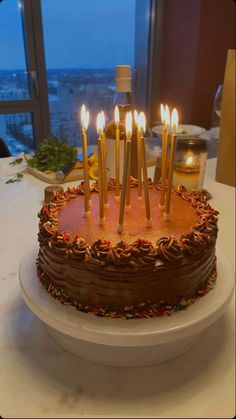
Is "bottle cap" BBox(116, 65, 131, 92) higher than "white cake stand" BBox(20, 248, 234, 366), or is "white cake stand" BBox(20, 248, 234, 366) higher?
"bottle cap" BBox(116, 65, 131, 92)

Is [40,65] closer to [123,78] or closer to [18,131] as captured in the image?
[18,131]

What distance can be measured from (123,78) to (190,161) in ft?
1.28

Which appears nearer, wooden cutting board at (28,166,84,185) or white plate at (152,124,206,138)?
wooden cutting board at (28,166,84,185)

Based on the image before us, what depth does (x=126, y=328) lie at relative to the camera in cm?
49

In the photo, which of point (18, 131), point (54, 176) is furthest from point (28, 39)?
point (54, 176)

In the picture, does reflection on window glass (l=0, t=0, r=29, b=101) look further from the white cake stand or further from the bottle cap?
the white cake stand

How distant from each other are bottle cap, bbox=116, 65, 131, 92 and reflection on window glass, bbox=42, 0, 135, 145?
160 centimetres

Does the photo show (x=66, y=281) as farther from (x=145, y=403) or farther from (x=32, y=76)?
(x=32, y=76)

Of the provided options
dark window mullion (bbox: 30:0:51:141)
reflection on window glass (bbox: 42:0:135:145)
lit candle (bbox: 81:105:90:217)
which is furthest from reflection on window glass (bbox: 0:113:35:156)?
lit candle (bbox: 81:105:90:217)

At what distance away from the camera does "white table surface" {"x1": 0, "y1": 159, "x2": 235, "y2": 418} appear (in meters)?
0.50

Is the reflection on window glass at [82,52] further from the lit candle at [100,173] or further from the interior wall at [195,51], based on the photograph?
the lit candle at [100,173]

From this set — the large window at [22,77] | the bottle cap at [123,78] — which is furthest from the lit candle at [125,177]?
the large window at [22,77]

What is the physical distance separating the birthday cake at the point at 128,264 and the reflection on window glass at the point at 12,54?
7.85ft

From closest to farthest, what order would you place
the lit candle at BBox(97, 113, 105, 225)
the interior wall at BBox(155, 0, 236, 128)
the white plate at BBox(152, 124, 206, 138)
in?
the lit candle at BBox(97, 113, 105, 225) → the white plate at BBox(152, 124, 206, 138) → the interior wall at BBox(155, 0, 236, 128)
